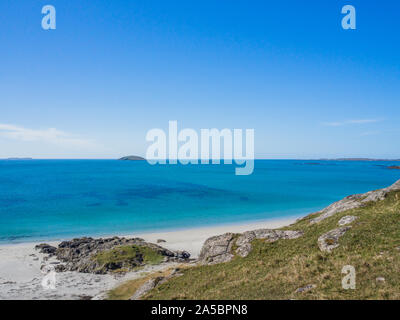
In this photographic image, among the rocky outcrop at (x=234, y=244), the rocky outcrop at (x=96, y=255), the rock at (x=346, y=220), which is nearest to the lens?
the rock at (x=346, y=220)

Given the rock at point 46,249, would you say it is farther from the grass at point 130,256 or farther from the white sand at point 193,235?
the white sand at point 193,235

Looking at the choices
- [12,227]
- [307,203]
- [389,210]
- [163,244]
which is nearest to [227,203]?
[307,203]

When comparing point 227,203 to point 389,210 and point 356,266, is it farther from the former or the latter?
point 356,266

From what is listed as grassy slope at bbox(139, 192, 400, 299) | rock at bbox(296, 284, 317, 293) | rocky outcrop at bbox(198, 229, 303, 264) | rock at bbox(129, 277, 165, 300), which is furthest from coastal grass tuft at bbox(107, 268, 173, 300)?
rock at bbox(296, 284, 317, 293)

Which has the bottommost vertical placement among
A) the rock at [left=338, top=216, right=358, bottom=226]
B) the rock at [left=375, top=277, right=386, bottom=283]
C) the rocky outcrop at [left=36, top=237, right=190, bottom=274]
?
the rocky outcrop at [left=36, top=237, right=190, bottom=274]

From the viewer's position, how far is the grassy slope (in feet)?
47.8

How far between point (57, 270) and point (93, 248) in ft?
21.5

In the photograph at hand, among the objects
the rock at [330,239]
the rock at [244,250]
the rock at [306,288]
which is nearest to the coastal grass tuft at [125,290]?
the rock at [244,250]

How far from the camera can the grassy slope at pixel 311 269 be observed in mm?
14570

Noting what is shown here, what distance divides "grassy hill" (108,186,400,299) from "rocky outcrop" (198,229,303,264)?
28.0 inches

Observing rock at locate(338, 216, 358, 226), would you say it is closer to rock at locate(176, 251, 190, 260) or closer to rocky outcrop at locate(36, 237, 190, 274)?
rocky outcrop at locate(36, 237, 190, 274)

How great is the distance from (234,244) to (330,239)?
8835 mm

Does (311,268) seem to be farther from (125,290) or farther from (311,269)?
(125,290)

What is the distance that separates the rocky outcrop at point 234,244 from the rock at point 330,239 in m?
3.62
